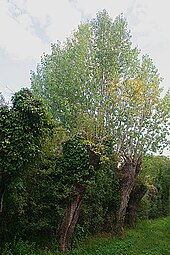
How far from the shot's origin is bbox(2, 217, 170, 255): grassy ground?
893cm

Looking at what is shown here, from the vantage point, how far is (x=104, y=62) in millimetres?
14781

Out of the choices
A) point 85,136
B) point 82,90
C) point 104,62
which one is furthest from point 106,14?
point 85,136

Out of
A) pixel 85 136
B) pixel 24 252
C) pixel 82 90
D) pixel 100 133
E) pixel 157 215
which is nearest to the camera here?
pixel 24 252

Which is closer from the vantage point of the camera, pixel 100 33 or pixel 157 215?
pixel 100 33

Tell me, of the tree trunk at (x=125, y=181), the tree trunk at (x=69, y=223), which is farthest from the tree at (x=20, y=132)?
the tree trunk at (x=125, y=181)

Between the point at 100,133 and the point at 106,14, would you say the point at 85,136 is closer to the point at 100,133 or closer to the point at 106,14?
the point at 100,133

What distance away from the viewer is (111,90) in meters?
13.8

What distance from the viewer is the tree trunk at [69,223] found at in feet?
32.4

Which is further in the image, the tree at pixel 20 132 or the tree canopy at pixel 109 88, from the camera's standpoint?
the tree canopy at pixel 109 88

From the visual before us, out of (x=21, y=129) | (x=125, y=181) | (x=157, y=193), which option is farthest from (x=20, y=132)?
(x=157, y=193)

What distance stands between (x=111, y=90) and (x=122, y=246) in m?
6.97

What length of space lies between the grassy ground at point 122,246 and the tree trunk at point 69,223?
1.18 feet

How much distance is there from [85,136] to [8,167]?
4002mm

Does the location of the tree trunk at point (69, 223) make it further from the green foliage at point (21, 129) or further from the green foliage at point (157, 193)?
the green foliage at point (157, 193)
